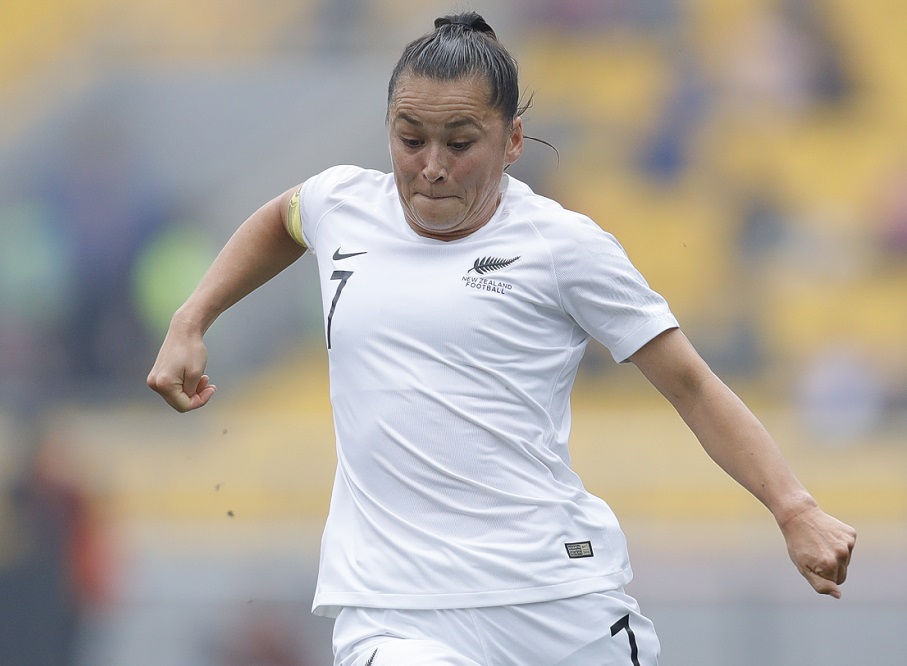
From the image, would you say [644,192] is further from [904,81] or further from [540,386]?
[540,386]

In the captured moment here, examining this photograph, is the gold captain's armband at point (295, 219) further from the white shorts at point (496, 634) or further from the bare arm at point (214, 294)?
the white shorts at point (496, 634)

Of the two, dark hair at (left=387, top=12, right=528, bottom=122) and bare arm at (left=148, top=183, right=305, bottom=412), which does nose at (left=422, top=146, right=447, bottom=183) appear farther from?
bare arm at (left=148, top=183, right=305, bottom=412)

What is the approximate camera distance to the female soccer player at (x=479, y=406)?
95.3 inches

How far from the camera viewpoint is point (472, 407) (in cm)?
248

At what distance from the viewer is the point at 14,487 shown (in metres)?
6.57

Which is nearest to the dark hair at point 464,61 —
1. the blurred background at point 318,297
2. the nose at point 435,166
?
the nose at point 435,166

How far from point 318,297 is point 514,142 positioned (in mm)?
5266

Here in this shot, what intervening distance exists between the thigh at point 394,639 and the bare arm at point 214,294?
563 millimetres

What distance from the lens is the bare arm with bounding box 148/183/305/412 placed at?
8.73 ft

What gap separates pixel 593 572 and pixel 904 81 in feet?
23.4

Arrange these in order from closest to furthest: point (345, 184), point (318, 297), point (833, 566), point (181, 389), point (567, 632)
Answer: point (833, 566), point (567, 632), point (181, 389), point (345, 184), point (318, 297)

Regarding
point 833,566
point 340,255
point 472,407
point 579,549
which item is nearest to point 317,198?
point 340,255

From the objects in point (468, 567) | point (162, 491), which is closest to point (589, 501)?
point (468, 567)

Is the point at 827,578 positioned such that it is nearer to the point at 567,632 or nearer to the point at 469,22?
the point at 567,632
